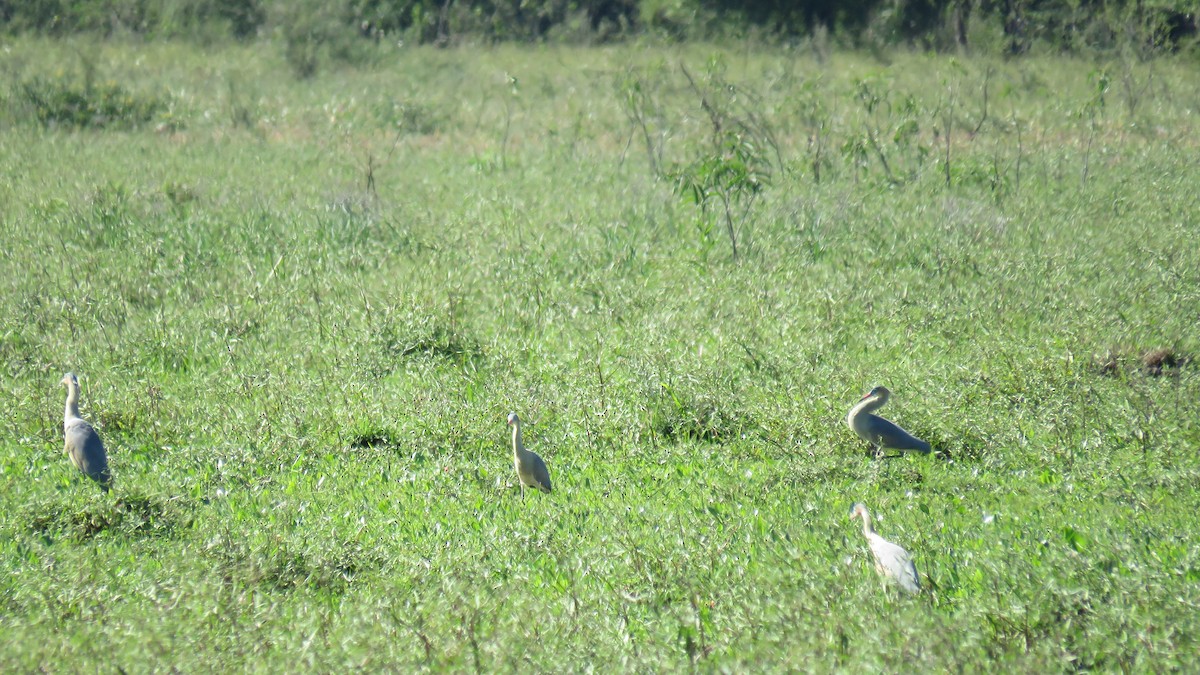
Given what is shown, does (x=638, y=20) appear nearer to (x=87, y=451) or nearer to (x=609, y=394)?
(x=609, y=394)

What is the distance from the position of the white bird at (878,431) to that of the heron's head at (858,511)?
0.88 metres

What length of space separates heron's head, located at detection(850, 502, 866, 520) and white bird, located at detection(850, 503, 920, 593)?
0.56 feet

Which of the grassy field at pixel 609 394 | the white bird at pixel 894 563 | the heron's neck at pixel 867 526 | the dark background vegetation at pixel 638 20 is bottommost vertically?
the dark background vegetation at pixel 638 20

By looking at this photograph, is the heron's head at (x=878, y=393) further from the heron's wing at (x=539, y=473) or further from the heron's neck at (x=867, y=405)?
the heron's wing at (x=539, y=473)

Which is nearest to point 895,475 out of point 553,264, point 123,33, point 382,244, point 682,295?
point 682,295

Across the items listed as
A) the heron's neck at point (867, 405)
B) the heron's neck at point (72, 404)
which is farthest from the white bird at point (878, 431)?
the heron's neck at point (72, 404)

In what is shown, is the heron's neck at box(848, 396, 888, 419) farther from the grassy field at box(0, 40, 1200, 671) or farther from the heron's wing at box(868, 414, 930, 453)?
the grassy field at box(0, 40, 1200, 671)

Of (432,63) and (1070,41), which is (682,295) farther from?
(1070,41)

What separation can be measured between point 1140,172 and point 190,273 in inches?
401

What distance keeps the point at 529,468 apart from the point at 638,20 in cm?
2342

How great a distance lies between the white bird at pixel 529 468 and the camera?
596 centimetres

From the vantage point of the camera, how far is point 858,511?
17.4 feet

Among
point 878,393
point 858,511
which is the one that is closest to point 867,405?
point 878,393

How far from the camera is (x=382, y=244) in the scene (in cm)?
1118
